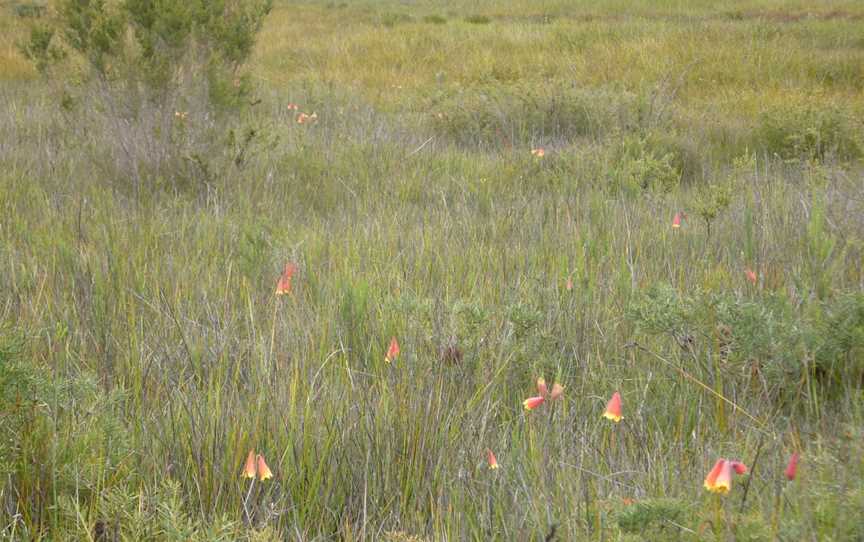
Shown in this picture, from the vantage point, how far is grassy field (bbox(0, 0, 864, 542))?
5.40 feet

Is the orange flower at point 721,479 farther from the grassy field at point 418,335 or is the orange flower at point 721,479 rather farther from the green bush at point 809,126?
the green bush at point 809,126

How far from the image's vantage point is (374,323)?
260 cm

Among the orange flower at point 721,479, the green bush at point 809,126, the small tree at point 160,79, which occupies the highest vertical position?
the small tree at point 160,79

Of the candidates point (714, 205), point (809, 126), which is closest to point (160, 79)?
point (714, 205)

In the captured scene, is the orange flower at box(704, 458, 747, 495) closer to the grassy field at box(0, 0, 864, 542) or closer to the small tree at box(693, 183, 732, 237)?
the grassy field at box(0, 0, 864, 542)

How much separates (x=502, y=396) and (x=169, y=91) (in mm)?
3799

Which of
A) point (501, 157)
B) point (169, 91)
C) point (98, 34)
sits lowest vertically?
point (501, 157)

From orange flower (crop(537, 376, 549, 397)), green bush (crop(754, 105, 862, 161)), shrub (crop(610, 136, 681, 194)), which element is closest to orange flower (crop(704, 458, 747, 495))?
orange flower (crop(537, 376, 549, 397))

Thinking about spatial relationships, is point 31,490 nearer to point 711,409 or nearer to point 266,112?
point 711,409

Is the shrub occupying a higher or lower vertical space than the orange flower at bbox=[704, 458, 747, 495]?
lower

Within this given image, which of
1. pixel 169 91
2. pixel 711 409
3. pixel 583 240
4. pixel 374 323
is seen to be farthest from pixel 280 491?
pixel 169 91

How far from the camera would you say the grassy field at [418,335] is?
1.64 metres

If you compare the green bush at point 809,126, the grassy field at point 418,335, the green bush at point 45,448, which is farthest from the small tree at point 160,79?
the green bush at point 809,126

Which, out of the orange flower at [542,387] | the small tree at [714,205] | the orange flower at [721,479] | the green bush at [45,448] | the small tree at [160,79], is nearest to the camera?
the orange flower at [721,479]
